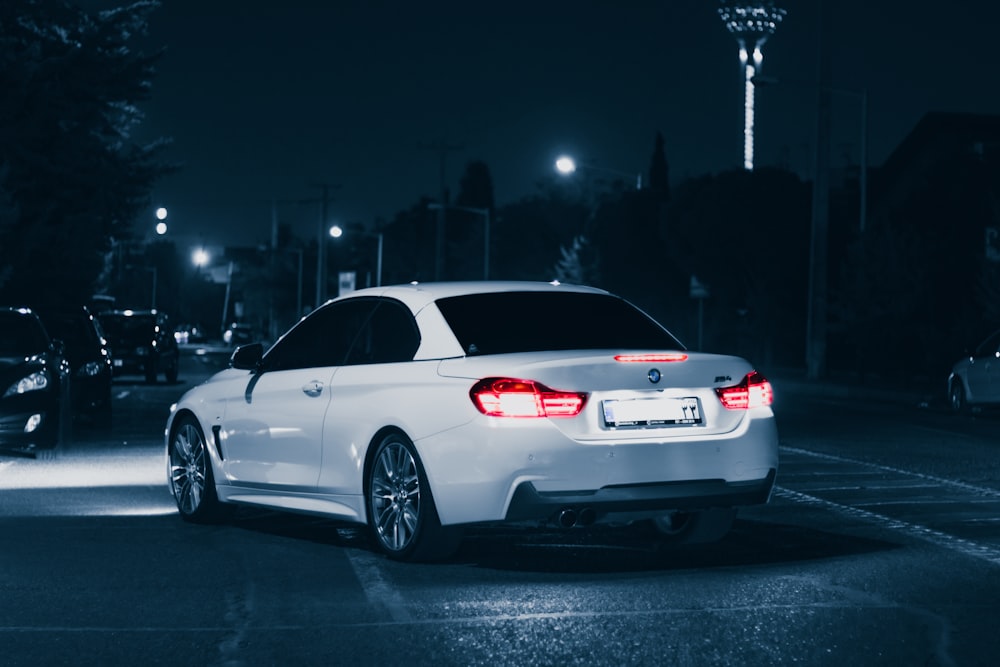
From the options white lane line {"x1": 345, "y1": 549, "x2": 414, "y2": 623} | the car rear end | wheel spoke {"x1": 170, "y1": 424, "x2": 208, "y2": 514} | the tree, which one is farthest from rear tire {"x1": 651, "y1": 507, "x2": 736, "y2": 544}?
the tree

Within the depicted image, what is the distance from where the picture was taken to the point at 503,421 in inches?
353

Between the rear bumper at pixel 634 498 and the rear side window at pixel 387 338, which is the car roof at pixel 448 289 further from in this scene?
the rear bumper at pixel 634 498

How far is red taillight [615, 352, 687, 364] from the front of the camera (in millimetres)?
9172

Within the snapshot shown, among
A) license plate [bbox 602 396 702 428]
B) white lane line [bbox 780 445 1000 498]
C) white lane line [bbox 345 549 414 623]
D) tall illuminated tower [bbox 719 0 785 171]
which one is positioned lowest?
white lane line [bbox 345 549 414 623]

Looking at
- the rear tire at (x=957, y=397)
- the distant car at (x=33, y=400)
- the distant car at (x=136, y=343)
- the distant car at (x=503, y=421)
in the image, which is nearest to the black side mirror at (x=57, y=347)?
the distant car at (x=33, y=400)

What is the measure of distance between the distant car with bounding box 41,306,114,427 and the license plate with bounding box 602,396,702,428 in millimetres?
14446

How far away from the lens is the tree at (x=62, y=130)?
31.9 meters

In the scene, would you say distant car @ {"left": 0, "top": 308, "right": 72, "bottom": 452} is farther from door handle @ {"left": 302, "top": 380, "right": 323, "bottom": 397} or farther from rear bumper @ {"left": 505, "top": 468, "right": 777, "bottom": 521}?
rear bumper @ {"left": 505, "top": 468, "right": 777, "bottom": 521}

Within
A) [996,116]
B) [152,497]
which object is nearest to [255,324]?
[996,116]

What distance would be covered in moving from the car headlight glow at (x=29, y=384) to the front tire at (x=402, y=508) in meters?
8.49

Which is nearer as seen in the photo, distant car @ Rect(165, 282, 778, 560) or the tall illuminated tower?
distant car @ Rect(165, 282, 778, 560)

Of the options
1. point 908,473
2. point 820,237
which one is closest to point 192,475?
point 908,473

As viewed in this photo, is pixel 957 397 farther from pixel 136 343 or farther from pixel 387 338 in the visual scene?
pixel 136 343

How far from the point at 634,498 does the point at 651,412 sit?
47cm
